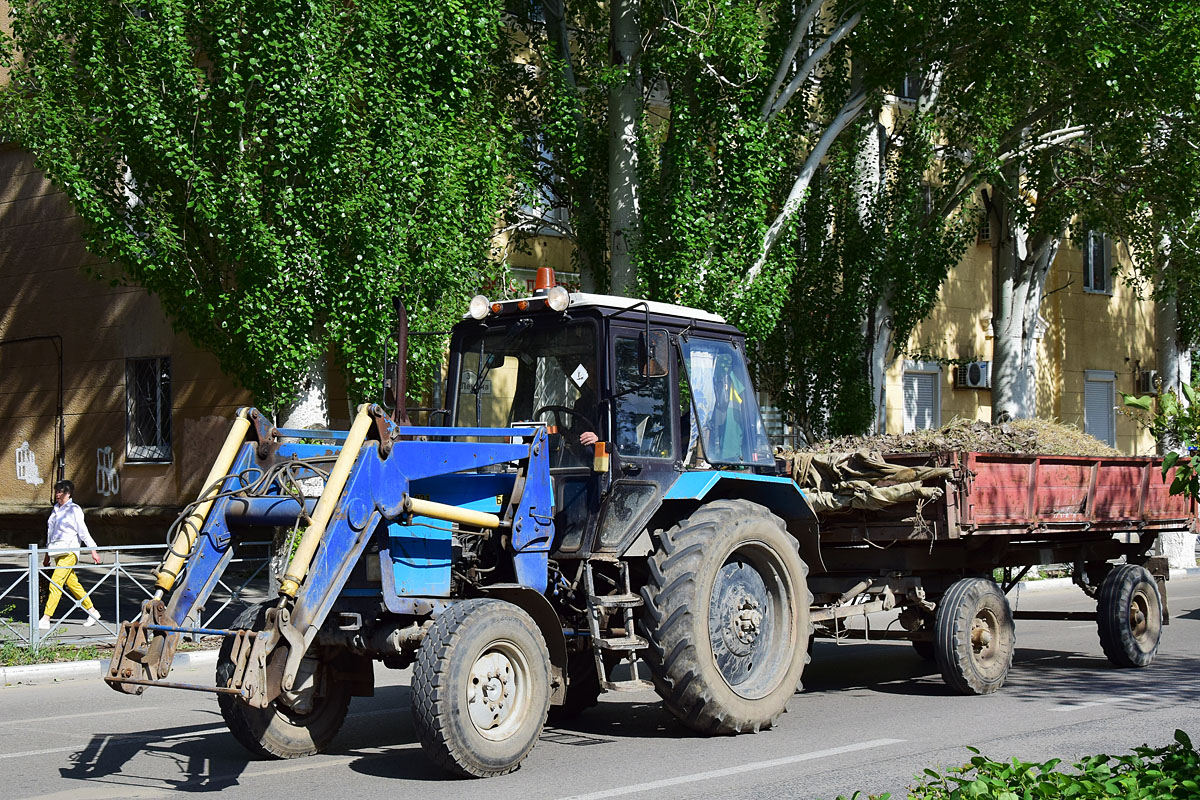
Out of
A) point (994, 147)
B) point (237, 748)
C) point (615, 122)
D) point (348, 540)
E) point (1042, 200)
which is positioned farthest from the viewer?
point (1042, 200)

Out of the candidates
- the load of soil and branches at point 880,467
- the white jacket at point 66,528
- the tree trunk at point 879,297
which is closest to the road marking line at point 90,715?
the load of soil and branches at point 880,467

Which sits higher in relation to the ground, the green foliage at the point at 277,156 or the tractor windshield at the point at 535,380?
the green foliage at the point at 277,156

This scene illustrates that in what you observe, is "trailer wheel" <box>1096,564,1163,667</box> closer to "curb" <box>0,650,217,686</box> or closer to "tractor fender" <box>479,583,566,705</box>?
"tractor fender" <box>479,583,566,705</box>

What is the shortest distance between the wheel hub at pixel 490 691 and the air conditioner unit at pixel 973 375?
2329 cm

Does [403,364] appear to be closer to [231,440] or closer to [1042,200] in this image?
[231,440]

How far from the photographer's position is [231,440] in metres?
7.70

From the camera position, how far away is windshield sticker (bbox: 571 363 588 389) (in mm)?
8633

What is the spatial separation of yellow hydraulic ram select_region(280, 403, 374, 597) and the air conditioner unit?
23.6 metres

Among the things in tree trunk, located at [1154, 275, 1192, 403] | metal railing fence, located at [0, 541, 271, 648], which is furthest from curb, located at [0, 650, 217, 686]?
tree trunk, located at [1154, 275, 1192, 403]

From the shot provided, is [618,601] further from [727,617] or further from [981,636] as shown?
[981,636]

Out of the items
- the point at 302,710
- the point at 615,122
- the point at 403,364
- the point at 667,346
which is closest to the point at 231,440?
the point at 403,364

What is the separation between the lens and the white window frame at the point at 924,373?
92.8ft

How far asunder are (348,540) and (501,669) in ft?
3.68

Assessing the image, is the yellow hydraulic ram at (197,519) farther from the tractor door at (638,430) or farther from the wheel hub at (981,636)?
the wheel hub at (981,636)
